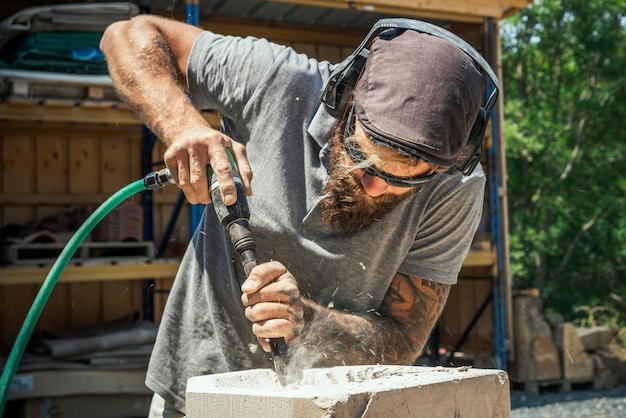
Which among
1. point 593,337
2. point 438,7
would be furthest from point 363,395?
point 593,337

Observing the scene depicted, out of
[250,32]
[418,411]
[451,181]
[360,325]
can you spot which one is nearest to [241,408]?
[418,411]

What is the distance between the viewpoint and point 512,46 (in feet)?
38.9

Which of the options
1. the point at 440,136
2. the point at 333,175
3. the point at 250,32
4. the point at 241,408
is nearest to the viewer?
the point at 241,408

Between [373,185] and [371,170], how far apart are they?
0.07 m

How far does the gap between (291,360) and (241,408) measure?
35 centimetres

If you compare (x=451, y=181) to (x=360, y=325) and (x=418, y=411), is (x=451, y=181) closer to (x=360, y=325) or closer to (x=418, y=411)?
(x=360, y=325)

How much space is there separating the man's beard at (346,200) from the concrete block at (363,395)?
46 centimetres

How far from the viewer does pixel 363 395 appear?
4.87ft

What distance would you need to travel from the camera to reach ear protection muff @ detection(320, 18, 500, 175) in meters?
1.90

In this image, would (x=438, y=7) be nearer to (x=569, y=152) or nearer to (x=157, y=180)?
(x=157, y=180)

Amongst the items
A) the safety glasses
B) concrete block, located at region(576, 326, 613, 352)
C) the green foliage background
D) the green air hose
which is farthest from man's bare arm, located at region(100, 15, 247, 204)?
the green foliage background

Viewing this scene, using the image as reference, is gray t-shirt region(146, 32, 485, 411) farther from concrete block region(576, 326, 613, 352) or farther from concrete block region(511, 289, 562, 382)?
concrete block region(576, 326, 613, 352)

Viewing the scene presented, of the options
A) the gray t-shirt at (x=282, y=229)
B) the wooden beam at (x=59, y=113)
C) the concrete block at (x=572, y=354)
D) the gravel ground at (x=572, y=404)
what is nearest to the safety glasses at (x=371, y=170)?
the gray t-shirt at (x=282, y=229)

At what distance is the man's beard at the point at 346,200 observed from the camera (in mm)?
2035
